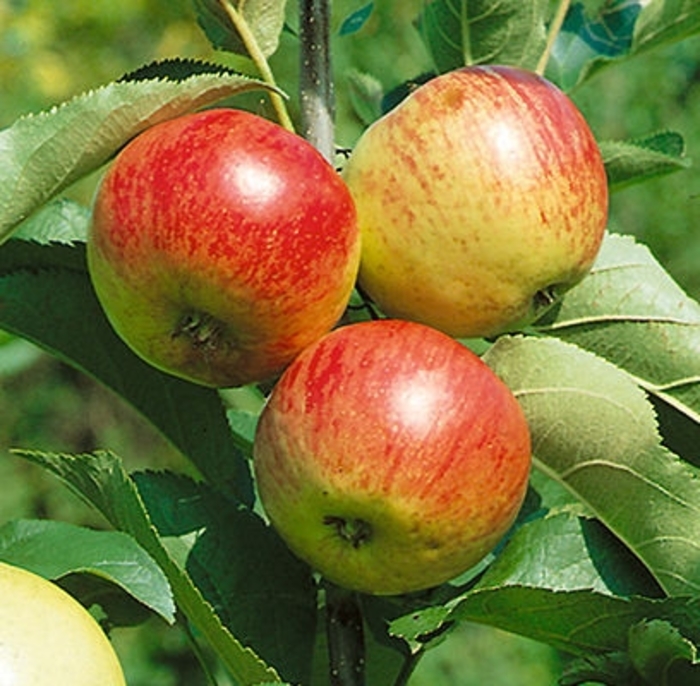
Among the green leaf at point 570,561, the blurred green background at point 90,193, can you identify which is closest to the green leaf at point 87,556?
the green leaf at point 570,561

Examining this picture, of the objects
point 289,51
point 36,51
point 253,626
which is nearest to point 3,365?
point 289,51

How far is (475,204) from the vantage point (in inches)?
34.5

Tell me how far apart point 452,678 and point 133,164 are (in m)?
1.94

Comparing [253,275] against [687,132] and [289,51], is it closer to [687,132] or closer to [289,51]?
[289,51]

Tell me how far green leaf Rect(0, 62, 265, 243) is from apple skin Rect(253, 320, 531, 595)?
0.17m

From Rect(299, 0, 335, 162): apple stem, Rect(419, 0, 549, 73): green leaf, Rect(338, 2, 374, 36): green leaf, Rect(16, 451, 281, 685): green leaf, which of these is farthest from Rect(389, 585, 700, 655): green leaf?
Rect(338, 2, 374, 36): green leaf

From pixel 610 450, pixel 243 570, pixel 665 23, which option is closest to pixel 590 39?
pixel 665 23

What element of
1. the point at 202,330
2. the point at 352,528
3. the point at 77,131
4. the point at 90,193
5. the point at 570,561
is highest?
the point at 77,131

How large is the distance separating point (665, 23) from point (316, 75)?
11.6 inches

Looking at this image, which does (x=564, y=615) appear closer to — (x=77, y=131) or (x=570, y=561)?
(x=570, y=561)

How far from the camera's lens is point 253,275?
84 centimetres

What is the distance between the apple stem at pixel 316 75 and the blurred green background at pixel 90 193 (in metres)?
1.72

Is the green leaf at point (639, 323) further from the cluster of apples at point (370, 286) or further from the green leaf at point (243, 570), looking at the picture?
the green leaf at point (243, 570)

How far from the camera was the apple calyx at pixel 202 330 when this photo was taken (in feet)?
2.83
